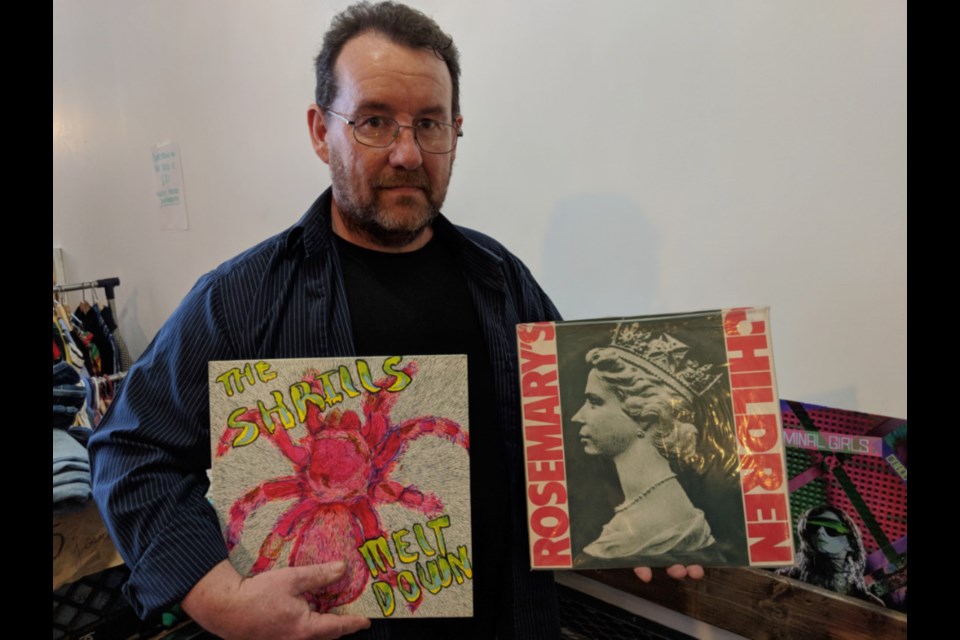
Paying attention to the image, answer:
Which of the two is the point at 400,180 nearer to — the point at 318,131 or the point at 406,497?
the point at 318,131

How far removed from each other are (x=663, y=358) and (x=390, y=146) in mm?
568

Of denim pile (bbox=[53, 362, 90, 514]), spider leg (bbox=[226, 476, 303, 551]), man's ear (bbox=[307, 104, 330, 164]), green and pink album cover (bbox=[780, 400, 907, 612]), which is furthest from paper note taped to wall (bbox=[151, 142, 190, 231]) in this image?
green and pink album cover (bbox=[780, 400, 907, 612])

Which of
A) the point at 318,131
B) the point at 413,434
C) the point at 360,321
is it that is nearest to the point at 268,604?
the point at 413,434

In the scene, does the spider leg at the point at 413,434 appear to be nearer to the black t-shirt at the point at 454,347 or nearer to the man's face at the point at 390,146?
the black t-shirt at the point at 454,347

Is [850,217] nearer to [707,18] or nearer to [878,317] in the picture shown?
[878,317]

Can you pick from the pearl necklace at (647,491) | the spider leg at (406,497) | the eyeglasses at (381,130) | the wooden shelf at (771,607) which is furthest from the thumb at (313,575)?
the wooden shelf at (771,607)

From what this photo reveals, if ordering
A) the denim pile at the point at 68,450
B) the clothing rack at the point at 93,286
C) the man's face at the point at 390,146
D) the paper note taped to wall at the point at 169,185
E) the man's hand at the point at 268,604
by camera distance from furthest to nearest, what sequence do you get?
the paper note taped to wall at the point at 169,185, the clothing rack at the point at 93,286, the denim pile at the point at 68,450, the man's face at the point at 390,146, the man's hand at the point at 268,604

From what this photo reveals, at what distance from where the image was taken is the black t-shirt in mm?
984

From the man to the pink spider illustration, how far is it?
2.6 inches

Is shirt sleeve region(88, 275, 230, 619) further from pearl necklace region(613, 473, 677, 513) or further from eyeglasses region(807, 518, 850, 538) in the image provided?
eyeglasses region(807, 518, 850, 538)

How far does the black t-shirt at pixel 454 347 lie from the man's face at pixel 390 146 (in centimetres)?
8

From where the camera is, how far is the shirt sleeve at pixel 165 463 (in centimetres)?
83

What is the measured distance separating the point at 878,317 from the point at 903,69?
455 mm
